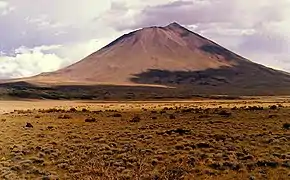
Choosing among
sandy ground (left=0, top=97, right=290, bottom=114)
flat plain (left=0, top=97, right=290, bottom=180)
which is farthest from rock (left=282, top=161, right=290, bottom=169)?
sandy ground (left=0, top=97, right=290, bottom=114)

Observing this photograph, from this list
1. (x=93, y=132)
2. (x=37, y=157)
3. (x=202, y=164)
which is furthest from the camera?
(x=93, y=132)

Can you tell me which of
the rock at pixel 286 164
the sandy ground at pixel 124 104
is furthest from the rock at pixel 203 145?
the sandy ground at pixel 124 104

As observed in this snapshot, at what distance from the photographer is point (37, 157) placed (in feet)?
75.8

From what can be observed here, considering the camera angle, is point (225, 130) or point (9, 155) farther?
point (225, 130)

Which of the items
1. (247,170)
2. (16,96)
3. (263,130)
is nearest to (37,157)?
(247,170)

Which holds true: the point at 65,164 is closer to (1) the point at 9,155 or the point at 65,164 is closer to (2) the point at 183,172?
(1) the point at 9,155

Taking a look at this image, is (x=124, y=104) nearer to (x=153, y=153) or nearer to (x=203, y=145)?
(x=203, y=145)

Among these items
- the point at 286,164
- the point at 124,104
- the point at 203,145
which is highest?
the point at 124,104

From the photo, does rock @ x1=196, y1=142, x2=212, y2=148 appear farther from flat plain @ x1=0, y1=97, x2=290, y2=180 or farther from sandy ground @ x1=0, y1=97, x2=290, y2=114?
sandy ground @ x1=0, y1=97, x2=290, y2=114

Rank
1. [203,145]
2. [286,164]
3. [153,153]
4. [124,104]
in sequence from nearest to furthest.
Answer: [286,164] < [153,153] < [203,145] < [124,104]

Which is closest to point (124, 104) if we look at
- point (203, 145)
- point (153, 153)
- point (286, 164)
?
point (203, 145)

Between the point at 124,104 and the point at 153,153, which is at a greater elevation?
the point at 124,104

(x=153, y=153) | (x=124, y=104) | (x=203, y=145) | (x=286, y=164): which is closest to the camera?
(x=286, y=164)

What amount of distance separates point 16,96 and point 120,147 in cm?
13294
